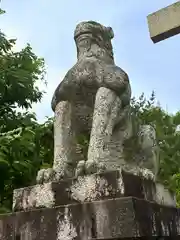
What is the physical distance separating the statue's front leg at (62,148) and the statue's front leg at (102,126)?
32 centimetres

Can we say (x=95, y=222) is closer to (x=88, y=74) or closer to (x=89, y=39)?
(x=88, y=74)

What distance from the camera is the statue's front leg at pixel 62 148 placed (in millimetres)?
3590

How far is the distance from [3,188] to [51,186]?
4.77 metres

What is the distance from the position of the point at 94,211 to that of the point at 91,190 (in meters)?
0.20

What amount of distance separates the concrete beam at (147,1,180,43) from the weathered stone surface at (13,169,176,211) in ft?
5.11

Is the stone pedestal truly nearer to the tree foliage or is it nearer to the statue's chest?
the statue's chest

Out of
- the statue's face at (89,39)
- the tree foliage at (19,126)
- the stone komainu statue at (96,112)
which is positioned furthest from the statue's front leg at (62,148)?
the tree foliage at (19,126)

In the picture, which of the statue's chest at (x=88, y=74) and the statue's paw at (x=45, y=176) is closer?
the statue's paw at (x=45, y=176)

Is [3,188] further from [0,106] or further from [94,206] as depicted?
[94,206]

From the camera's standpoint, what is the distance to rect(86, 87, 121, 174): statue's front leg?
3389 millimetres

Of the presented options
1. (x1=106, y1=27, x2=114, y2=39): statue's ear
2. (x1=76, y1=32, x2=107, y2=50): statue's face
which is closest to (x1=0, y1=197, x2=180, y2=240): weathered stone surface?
(x1=76, y1=32, x2=107, y2=50): statue's face

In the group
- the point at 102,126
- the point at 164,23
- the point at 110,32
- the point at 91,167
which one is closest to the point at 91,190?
the point at 91,167

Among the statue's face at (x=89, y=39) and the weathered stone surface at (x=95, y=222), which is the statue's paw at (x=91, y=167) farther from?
the statue's face at (x=89, y=39)

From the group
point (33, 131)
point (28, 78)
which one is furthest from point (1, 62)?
point (33, 131)
